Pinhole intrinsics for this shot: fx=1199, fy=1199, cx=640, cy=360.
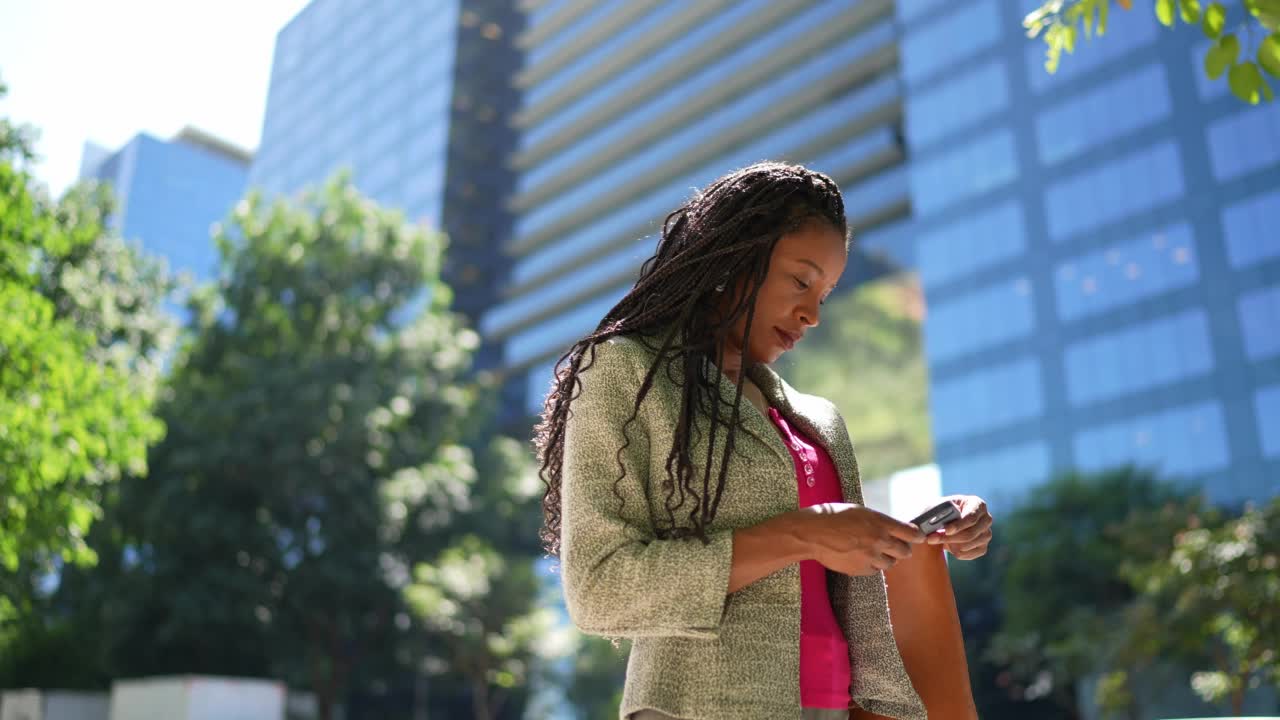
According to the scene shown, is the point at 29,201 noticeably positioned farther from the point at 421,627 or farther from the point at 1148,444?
the point at 1148,444

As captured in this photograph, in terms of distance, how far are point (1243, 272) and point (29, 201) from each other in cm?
3192

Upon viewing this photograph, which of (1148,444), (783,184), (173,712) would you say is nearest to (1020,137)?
(1148,444)

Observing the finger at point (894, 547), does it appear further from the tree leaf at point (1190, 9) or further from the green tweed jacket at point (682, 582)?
the tree leaf at point (1190, 9)

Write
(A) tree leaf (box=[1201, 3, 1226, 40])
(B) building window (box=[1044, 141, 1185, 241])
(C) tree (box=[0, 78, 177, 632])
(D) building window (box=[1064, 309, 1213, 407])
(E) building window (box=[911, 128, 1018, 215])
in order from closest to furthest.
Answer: (A) tree leaf (box=[1201, 3, 1226, 40]), (C) tree (box=[0, 78, 177, 632]), (D) building window (box=[1064, 309, 1213, 407]), (B) building window (box=[1044, 141, 1185, 241]), (E) building window (box=[911, 128, 1018, 215])

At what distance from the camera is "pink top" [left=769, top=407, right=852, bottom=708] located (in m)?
1.95

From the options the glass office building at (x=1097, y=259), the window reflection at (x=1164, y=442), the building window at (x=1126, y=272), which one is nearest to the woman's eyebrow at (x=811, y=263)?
the glass office building at (x=1097, y=259)

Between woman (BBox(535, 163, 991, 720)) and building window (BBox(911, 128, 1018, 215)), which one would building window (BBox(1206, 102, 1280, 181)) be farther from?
woman (BBox(535, 163, 991, 720))

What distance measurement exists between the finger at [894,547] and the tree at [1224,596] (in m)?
14.2

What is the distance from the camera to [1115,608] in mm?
27625

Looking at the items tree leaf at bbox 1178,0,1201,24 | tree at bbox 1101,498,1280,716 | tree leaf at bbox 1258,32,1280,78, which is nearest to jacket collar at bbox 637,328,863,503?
tree leaf at bbox 1258,32,1280,78

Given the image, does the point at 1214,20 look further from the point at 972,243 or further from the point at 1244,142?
the point at 972,243

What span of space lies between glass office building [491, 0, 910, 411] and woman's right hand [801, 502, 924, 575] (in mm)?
47299

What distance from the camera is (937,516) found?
1.96 metres

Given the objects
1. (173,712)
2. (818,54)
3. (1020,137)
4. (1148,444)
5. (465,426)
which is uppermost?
(818,54)
